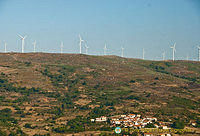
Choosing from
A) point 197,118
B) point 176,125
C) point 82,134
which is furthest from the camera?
point 197,118

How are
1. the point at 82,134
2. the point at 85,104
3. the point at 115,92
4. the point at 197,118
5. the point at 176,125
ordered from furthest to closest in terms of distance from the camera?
the point at 115,92, the point at 85,104, the point at 197,118, the point at 176,125, the point at 82,134

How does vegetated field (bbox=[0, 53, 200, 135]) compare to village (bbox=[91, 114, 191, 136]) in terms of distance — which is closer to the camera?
village (bbox=[91, 114, 191, 136])

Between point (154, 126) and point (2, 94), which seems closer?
point (154, 126)

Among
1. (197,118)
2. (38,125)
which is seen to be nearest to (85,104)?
(38,125)

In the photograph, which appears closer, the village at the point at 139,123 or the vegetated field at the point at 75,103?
the village at the point at 139,123

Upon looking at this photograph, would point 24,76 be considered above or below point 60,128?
above

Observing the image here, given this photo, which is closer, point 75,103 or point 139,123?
point 139,123

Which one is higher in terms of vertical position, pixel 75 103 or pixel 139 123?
pixel 75 103

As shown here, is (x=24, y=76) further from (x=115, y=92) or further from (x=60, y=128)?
(x=60, y=128)
